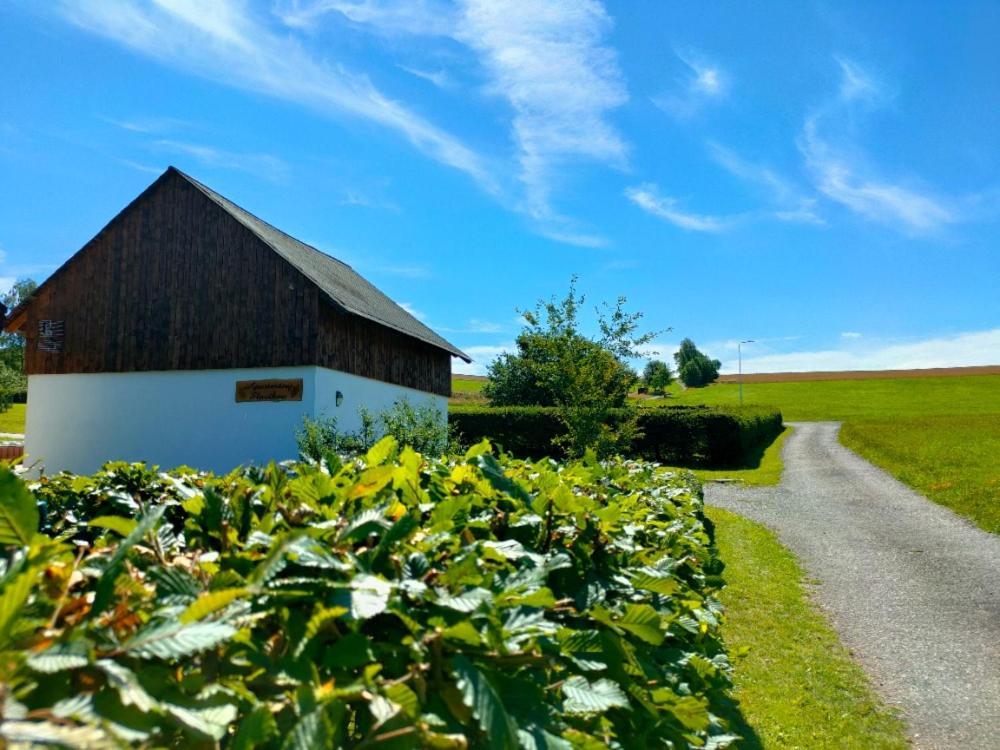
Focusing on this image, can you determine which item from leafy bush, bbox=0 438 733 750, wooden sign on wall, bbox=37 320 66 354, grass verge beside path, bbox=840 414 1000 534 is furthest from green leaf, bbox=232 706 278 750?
wooden sign on wall, bbox=37 320 66 354

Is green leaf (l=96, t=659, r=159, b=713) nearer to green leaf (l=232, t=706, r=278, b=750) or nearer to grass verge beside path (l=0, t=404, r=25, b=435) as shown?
green leaf (l=232, t=706, r=278, b=750)

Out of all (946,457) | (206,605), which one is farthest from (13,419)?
(206,605)

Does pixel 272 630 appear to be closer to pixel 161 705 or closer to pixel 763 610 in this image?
pixel 161 705

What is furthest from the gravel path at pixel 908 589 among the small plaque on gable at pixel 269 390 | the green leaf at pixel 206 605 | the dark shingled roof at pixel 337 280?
the dark shingled roof at pixel 337 280

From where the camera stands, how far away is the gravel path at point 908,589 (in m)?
5.57

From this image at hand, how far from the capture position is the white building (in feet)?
64.0

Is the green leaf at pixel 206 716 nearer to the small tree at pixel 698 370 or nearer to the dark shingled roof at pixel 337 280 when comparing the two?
the dark shingled roof at pixel 337 280

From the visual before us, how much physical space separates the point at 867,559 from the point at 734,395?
5779 cm

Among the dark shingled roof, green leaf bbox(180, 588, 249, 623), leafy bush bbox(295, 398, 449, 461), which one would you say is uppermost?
the dark shingled roof

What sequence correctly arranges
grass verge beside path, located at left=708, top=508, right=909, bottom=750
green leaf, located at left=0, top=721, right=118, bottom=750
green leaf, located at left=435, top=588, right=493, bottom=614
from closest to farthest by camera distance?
green leaf, located at left=0, top=721, right=118, bottom=750 → green leaf, located at left=435, top=588, right=493, bottom=614 → grass verge beside path, located at left=708, top=508, right=909, bottom=750

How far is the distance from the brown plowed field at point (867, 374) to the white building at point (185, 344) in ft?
212

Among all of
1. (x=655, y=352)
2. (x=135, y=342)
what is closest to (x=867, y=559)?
(x=655, y=352)

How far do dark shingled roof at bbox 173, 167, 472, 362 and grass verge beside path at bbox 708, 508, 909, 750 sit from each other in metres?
13.6

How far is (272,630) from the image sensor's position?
4.00 ft
